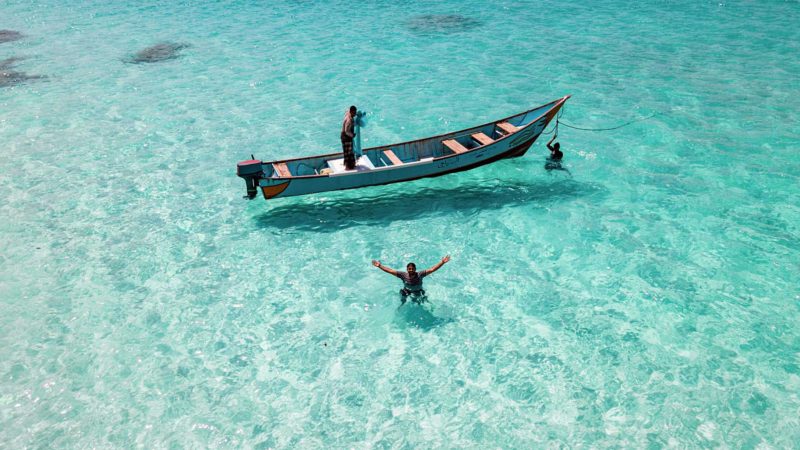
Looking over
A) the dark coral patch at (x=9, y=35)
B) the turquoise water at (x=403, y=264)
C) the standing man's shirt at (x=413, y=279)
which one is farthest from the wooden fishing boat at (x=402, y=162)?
the dark coral patch at (x=9, y=35)

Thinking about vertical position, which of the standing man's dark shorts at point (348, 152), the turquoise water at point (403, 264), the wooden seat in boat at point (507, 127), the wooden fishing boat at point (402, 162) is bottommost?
the turquoise water at point (403, 264)

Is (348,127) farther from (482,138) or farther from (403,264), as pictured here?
(482,138)

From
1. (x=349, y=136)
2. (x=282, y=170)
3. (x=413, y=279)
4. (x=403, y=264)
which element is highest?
(x=349, y=136)

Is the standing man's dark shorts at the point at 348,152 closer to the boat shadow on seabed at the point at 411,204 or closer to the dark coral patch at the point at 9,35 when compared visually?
the boat shadow on seabed at the point at 411,204

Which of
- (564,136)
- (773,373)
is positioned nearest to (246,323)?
(773,373)

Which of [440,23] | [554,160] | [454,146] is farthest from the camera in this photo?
[440,23]

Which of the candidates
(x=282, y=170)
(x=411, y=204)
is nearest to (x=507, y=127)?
(x=411, y=204)
